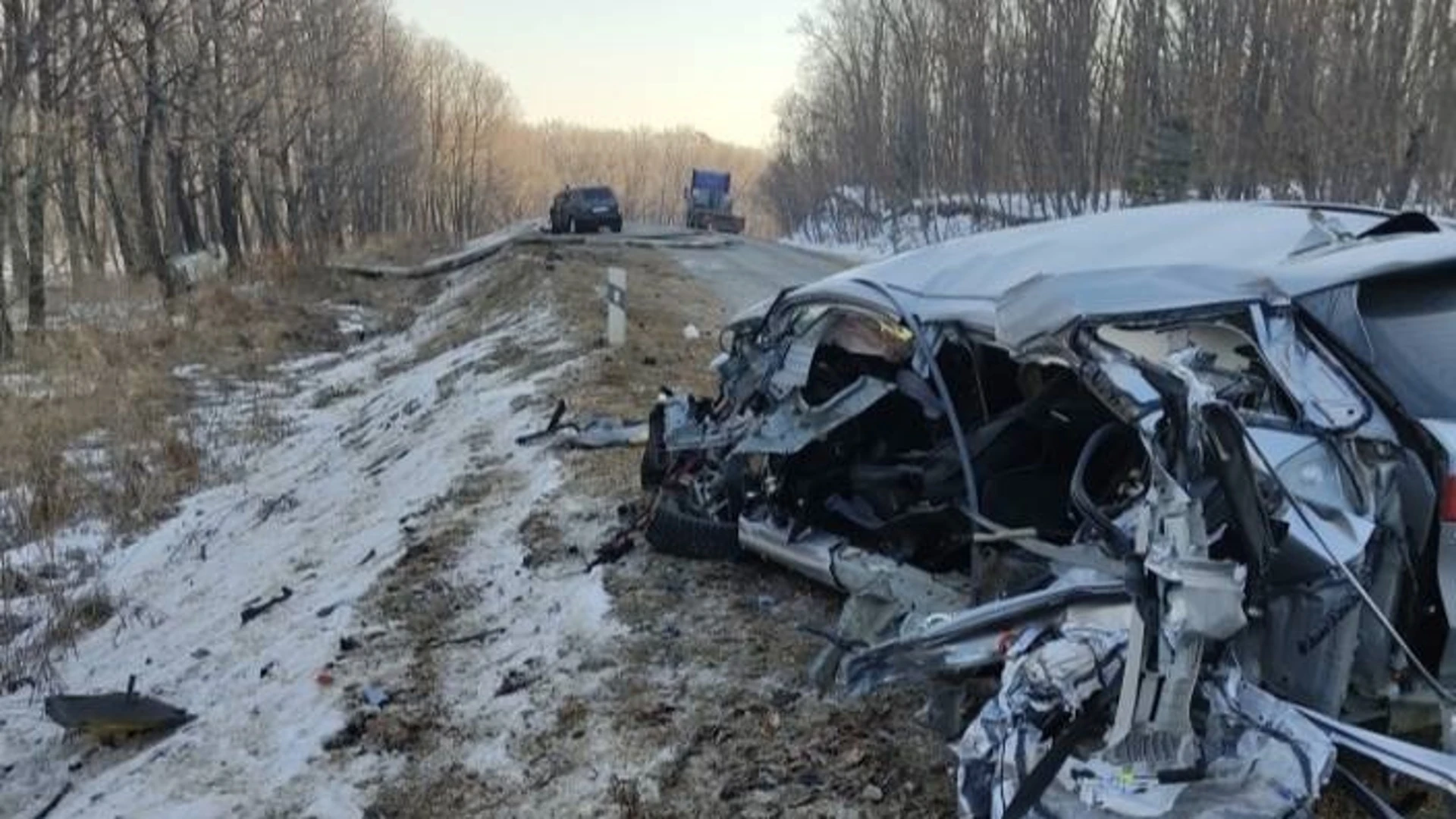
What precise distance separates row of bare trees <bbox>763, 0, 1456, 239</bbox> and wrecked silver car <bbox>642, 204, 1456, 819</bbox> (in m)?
18.1

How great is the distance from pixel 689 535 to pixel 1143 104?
2683 centimetres

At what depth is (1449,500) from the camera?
2854mm

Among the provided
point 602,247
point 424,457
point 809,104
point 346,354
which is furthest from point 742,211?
point 424,457

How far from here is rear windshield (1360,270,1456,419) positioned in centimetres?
301

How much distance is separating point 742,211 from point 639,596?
106 meters

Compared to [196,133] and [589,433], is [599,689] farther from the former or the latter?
[196,133]

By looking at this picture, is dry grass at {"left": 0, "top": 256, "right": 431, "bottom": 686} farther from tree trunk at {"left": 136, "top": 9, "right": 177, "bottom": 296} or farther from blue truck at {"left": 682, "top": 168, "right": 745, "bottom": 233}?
blue truck at {"left": 682, "top": 168, "right": 745, "bottom": 233}

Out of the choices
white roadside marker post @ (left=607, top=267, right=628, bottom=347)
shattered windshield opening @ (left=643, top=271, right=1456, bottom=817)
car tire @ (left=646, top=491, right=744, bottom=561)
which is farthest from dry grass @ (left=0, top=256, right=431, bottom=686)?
shattered windshield opening @ (left=643, top=271, right=1456, bottom=817)

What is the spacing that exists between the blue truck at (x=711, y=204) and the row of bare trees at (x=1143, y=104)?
15.8ft

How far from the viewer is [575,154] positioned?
437 ft

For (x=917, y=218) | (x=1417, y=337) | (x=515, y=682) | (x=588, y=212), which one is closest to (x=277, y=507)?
(x=515, y=682)

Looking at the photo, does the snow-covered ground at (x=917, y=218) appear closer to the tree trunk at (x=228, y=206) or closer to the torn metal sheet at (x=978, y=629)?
the tree trunk at (x=228, y=206)

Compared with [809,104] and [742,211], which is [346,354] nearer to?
[809,104]

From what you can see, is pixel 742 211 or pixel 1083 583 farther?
pixel 742 211
